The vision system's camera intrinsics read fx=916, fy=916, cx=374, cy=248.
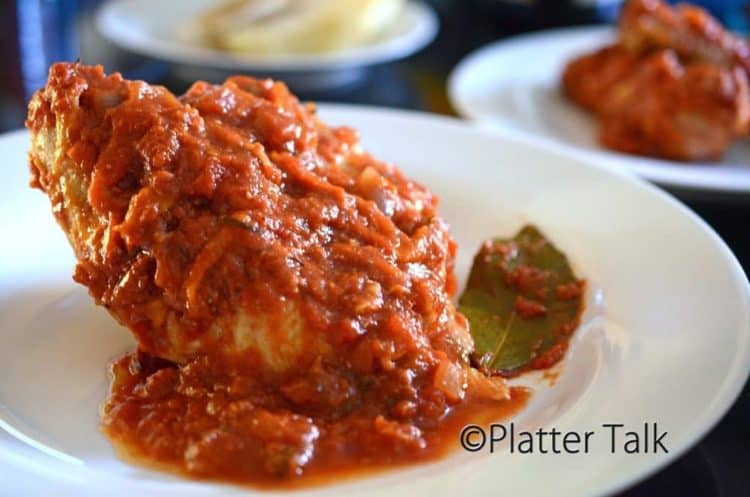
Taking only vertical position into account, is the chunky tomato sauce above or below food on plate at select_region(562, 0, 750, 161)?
above

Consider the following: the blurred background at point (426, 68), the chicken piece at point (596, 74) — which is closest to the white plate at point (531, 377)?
the blurred background at point (426, 68)

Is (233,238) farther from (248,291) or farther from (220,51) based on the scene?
(220,51)

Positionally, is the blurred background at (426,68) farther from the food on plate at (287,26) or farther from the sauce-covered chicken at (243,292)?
the sauce-covered chicken at (243,292)

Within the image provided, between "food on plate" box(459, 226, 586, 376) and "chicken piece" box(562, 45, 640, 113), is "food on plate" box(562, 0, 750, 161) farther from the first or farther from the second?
"food on plate" box(459, 226, 586, 376)

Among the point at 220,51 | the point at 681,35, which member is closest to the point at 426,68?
the point at 220,51

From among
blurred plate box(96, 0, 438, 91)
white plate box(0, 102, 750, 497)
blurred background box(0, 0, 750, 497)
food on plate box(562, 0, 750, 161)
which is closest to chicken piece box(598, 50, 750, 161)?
food on plate box(562, 0, 750, 161)
